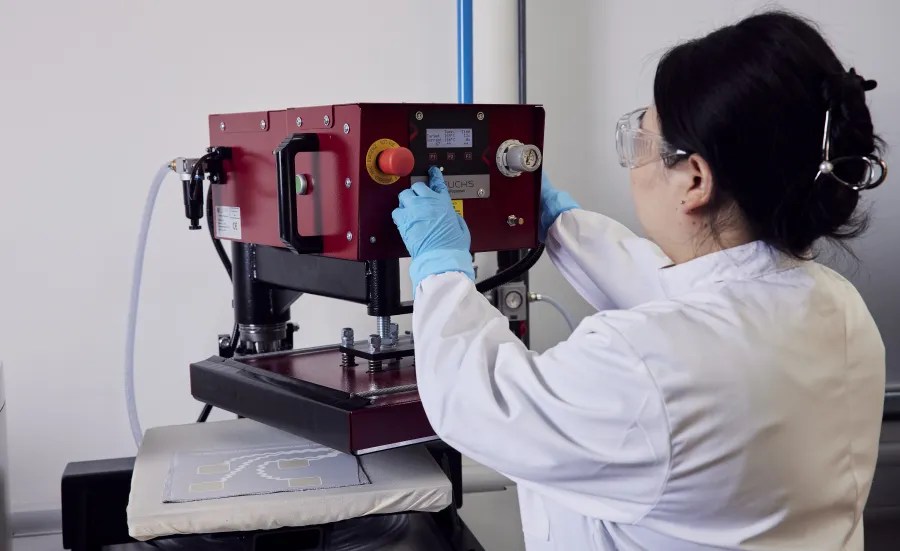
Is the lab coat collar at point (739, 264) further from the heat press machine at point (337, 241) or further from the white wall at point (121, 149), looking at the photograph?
the white wall at point (121, 149)

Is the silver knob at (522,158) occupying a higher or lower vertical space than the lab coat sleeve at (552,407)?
higher

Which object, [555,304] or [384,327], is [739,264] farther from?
[555,304]

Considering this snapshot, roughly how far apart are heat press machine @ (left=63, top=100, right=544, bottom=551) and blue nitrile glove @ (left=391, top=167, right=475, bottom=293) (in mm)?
28

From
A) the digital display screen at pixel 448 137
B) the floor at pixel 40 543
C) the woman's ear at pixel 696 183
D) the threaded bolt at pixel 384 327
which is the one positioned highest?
the digital display screen at pixel 448 137

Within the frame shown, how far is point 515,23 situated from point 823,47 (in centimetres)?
100

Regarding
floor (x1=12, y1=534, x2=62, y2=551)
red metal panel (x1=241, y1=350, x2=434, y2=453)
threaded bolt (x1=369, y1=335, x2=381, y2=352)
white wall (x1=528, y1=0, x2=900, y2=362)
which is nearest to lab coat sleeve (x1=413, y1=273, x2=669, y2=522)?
red metal panel (x1=241, y1=350, x2=434, y2=453)

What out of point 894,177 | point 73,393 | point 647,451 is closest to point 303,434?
point 647,451

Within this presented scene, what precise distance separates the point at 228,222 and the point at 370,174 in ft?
1.22

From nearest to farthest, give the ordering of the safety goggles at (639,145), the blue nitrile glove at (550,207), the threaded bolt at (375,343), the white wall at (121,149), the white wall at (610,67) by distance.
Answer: the safety goggles at (639,145) < the threaded bolt at (375,343) < the blue nitrile glove at (550,207) < the white wall at (121,149) < the white wall at (610,67)

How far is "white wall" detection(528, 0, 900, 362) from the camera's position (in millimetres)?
1964

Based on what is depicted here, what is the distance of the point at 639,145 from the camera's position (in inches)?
39.6

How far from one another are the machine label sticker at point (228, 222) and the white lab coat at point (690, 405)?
391 mm

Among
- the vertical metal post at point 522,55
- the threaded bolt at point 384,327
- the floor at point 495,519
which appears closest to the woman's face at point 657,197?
the threaded bolt at point 384,327

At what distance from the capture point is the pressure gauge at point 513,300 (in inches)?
71.3
